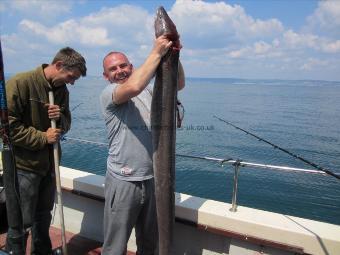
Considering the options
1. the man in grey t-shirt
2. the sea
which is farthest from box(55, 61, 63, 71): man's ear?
the sea

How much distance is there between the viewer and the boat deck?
4301 millimetres

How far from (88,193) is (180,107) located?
2057mm

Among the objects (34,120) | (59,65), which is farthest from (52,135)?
(59,65)

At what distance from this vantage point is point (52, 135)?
345 cm

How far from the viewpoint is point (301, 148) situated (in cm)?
2206

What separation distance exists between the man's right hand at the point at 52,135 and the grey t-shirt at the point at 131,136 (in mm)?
683

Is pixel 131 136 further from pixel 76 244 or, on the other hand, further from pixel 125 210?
pixel 76 244

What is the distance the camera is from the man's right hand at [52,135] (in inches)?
135

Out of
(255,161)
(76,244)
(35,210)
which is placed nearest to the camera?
(35,210)

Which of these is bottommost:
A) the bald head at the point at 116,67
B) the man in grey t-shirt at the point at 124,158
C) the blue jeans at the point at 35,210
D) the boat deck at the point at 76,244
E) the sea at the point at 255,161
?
the sea at the point at 255,161

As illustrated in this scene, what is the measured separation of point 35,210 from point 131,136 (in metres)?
1.52

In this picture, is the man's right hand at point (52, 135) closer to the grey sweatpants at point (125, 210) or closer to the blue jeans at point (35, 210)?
the blue jeans at point (35, 210)

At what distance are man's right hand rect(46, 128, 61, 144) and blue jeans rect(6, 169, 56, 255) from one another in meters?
0.38

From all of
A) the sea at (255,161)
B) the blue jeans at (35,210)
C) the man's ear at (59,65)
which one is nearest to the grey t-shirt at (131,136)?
the man's ear at (59,65)
